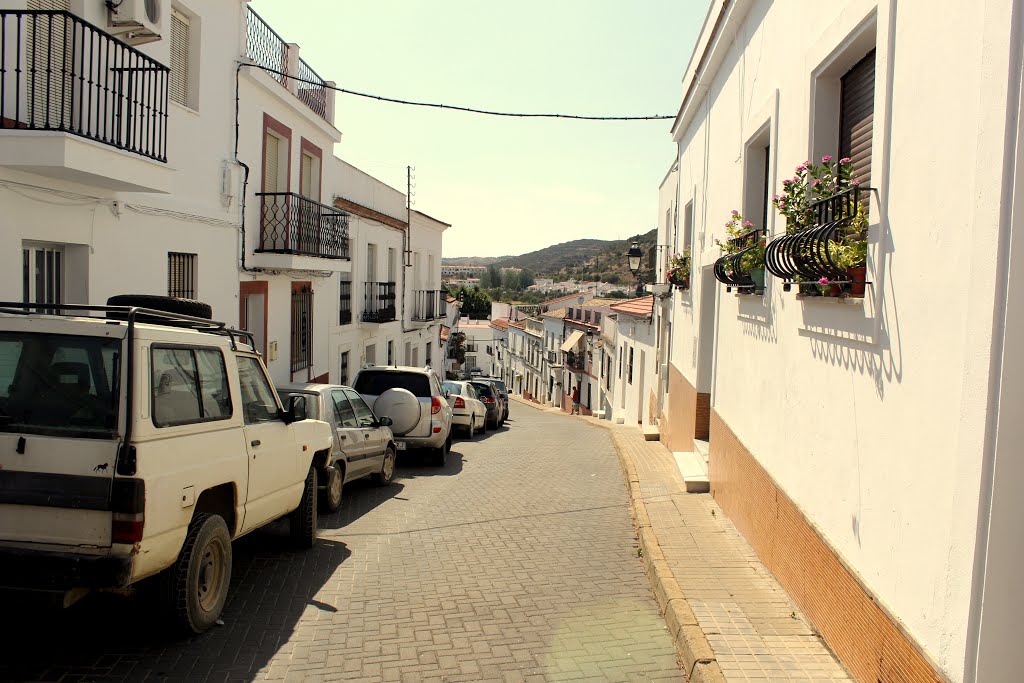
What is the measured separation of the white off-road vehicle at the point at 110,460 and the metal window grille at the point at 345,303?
13440 millimetres

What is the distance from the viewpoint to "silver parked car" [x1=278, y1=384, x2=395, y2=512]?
9.36m

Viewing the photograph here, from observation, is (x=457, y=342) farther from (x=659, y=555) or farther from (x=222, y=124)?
(x=659, y=555)

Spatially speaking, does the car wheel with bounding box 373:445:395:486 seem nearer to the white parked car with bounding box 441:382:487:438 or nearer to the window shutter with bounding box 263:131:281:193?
the window shutter with bounding box 263:131:281:193

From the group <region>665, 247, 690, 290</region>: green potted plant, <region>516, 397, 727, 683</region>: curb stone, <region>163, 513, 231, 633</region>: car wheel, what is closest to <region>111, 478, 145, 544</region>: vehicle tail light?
<region>163, 513, 231, 633</region>: car wheel

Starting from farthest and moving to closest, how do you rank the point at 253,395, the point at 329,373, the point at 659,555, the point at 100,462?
the point at 329,373 → the point at 659,555 → the point at 253,395 → the point at 100,462

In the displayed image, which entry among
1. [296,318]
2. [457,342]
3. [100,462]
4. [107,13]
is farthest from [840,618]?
[457,342]

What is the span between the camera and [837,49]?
5.33m

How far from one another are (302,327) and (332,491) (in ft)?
25.2

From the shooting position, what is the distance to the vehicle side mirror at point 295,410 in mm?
6953

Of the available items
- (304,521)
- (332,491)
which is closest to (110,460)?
(304,521)

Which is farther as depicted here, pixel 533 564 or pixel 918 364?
pixel 533 564

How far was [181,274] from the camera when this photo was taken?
1111cm

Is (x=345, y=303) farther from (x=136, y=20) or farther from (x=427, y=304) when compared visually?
(x=136, y=20)

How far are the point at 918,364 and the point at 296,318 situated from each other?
13598 mm
